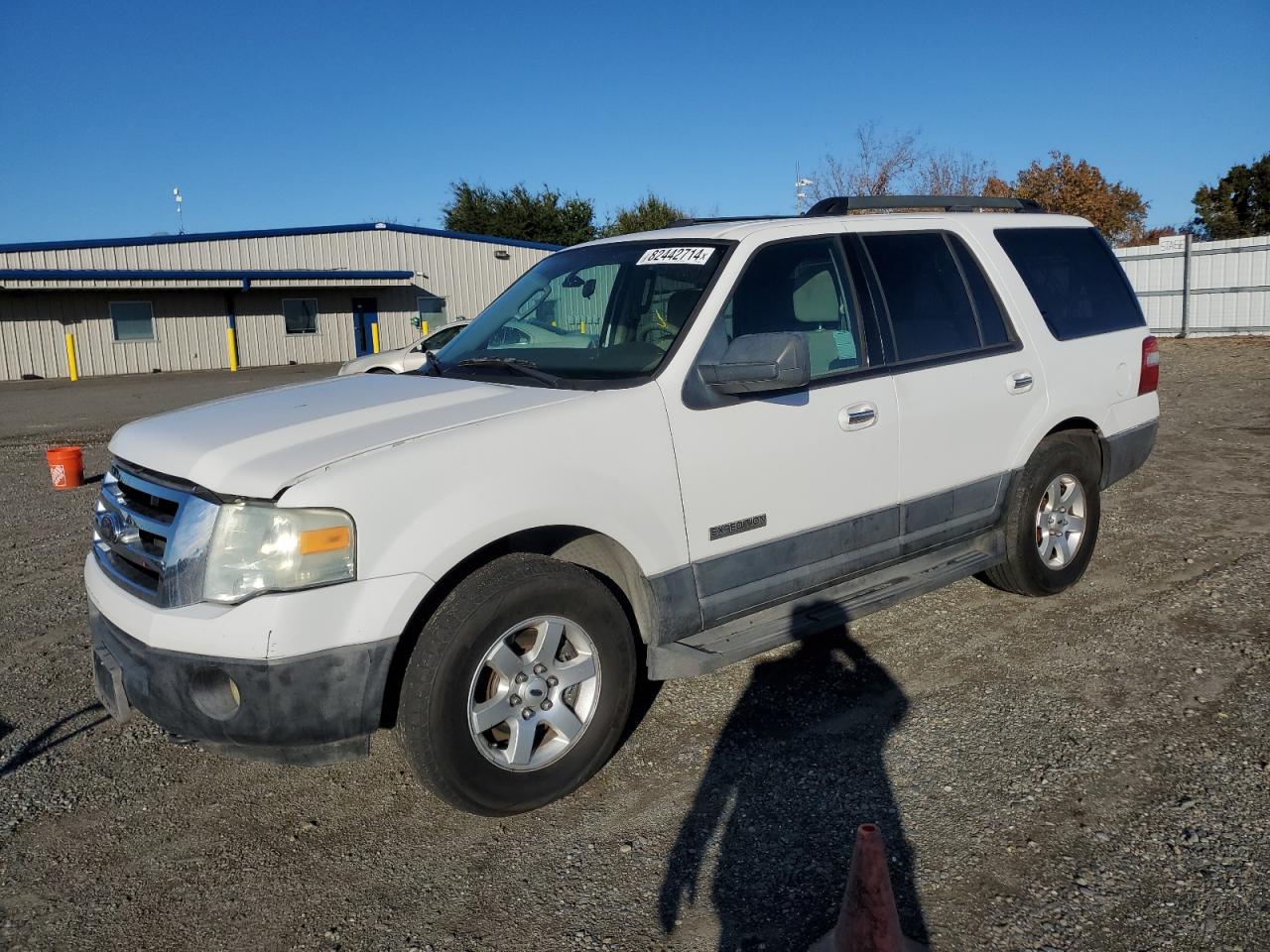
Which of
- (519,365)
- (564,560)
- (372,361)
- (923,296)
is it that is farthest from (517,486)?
(372,361)

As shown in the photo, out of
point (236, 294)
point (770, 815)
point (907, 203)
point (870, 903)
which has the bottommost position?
point (770, 815)

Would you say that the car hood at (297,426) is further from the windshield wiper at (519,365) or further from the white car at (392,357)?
the white car at (392,357)

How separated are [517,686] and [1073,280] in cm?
393

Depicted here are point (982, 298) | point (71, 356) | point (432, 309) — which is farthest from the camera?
point (432, 309)

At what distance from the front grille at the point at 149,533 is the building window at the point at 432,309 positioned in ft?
114

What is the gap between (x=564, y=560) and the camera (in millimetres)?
3465

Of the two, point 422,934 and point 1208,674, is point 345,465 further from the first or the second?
point 1208,674

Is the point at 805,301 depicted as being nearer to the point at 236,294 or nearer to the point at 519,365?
the point at 519,365

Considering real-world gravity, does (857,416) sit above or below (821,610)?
above

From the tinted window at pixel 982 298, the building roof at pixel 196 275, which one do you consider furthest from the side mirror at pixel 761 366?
the building roof at pixel 196 275

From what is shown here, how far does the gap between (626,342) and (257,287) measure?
33.0 meters

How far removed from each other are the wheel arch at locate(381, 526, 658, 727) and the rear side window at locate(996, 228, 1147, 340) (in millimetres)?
2848

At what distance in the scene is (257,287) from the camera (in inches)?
1326

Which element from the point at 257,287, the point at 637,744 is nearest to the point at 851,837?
the point at 637,744
